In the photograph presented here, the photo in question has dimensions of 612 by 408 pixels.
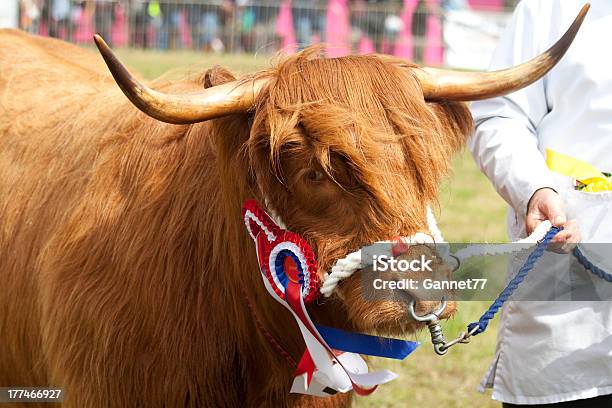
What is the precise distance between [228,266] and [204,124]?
553mm

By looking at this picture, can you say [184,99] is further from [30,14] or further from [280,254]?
[30,14]

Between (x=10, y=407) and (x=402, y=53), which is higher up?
(x=402, y=53)

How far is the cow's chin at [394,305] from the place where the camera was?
270 cm

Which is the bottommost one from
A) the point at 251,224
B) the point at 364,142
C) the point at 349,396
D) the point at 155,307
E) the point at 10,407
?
the point at 10,407

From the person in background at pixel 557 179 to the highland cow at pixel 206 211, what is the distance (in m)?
0.22

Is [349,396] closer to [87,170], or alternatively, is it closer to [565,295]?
[565,295]

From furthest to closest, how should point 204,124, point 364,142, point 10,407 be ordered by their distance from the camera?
point 10,407 → point 204,124 → point 364,142

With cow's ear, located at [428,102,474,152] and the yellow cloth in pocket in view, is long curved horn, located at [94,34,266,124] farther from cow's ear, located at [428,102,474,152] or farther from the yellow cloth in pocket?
the yellow cloth in pocket

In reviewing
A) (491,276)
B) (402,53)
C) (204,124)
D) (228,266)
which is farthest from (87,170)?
(402,53)

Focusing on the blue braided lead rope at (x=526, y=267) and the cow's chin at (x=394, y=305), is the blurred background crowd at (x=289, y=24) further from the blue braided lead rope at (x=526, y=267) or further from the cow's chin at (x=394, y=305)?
the cow's chin at (x=394, y=305)

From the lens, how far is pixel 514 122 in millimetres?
3342

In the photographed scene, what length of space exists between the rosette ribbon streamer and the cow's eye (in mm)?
189

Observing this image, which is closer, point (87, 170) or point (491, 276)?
point (491, 276)

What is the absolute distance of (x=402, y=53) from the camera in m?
20.1
